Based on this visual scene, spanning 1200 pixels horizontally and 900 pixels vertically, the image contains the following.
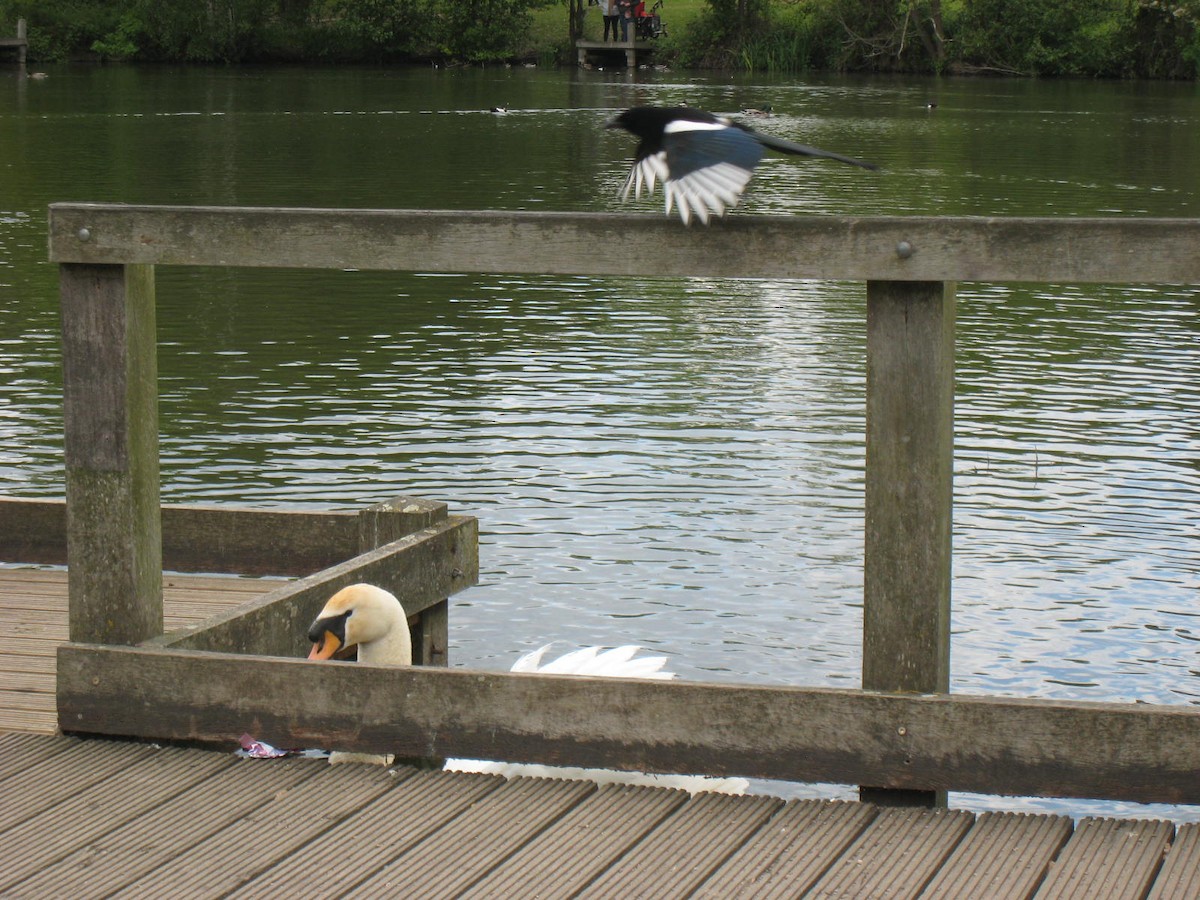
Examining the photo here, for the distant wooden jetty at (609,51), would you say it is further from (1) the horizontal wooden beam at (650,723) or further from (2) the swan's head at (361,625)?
(1) the horizontal wooden beam at (650,723)

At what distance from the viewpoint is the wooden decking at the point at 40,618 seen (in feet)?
14.5

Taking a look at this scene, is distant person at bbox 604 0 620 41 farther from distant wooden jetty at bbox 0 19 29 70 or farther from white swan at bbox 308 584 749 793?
white swan at bbox 308 584 749 793

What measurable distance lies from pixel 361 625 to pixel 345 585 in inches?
15.6

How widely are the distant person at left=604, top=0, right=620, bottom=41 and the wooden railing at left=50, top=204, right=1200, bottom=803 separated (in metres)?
61.8

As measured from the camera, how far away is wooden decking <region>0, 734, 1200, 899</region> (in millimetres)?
3205

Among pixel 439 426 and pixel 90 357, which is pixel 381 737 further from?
pixel 439 426

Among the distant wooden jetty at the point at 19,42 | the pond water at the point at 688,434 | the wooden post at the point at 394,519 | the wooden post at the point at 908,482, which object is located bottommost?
the pond water at the point at 688,434

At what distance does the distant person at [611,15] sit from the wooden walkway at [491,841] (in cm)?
6201

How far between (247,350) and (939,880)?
10391 millimetres

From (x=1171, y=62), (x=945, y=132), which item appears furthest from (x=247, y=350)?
(x=1171, y=62)

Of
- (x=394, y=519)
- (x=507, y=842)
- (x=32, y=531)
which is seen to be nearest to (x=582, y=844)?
(x=507, y=842)

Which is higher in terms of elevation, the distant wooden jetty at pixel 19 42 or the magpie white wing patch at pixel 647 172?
the distant wooden jetty at pixel 19 42

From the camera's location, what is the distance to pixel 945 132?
33.5 meters

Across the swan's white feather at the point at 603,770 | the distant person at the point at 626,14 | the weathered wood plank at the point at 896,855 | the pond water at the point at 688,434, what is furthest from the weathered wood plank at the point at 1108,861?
the distant person at the point at 626,14
